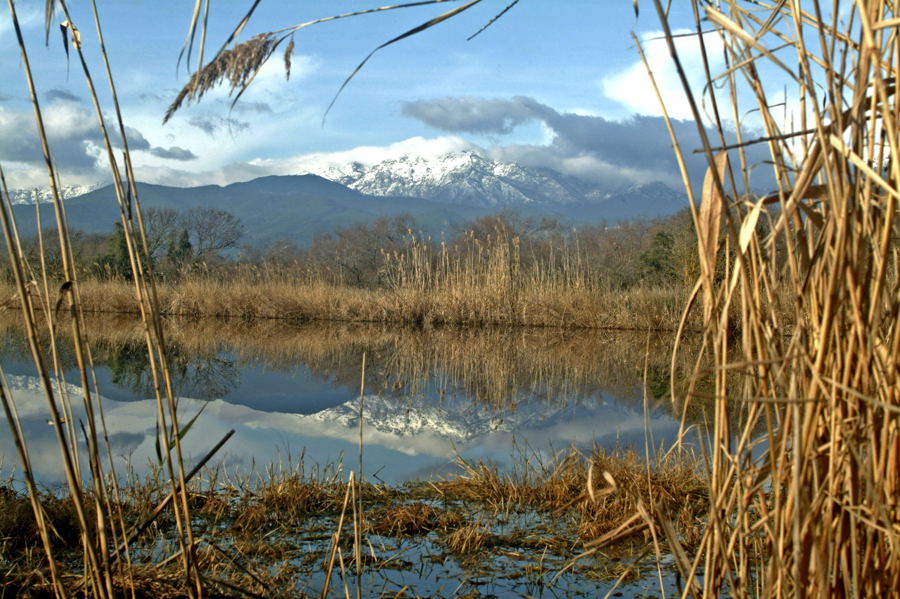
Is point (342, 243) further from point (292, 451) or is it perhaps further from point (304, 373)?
point (292, 451)

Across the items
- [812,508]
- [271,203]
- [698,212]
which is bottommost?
[812,508]

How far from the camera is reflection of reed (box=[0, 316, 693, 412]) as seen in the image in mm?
6386

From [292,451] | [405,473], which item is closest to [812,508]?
[405,473]

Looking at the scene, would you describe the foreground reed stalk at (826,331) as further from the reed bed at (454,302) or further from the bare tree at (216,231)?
the bare tree at (216,231)

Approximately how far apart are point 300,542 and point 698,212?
1967 millimetres

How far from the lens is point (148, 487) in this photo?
106 inches

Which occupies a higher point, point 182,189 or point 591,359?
point 182,189

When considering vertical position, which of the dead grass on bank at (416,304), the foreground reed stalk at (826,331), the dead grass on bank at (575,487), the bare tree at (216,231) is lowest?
the dead grass on bank at (575,487)

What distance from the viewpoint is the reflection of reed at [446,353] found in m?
6.39

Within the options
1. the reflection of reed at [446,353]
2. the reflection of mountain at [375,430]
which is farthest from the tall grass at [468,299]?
the reflection of mountain at [375,430]

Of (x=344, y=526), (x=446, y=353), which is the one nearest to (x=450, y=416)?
(x=344, y=526)

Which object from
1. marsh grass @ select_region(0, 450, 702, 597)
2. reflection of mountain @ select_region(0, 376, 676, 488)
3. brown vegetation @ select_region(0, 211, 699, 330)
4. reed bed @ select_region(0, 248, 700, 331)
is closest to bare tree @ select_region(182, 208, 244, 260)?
brown vegetation @ select_region(0, 211, 699, 330)

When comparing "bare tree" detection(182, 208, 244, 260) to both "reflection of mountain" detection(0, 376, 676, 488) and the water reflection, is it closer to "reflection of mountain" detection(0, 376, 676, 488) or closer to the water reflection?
the water reflection

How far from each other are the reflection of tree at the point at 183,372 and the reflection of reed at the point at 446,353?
138mm
